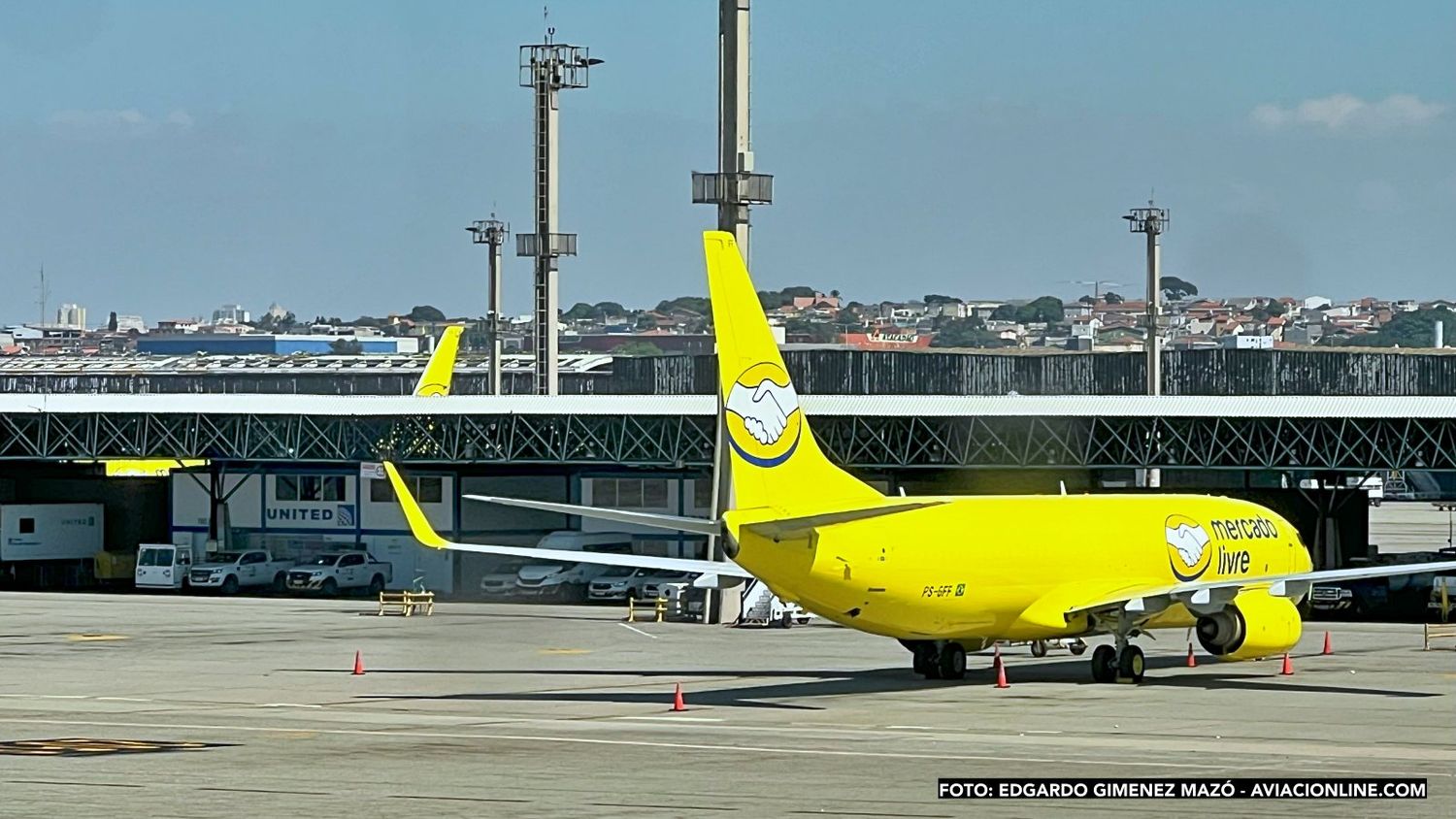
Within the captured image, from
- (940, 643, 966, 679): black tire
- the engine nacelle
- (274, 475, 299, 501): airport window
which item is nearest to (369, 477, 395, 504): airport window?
(274, 475, 299, 501): airport window

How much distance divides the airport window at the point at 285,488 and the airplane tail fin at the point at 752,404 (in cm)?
5460

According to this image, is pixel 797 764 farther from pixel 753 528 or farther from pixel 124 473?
pixel 124 473

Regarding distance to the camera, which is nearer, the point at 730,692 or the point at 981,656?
the point at 730,692

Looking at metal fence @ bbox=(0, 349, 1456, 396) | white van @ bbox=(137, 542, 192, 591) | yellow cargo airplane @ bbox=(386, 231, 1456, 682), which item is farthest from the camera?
metal fence @ bbox=(0, 349, 1456, 396)

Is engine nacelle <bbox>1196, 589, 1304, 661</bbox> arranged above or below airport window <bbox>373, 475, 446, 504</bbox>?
below

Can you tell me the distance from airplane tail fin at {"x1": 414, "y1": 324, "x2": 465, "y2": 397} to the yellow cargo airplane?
3800 cm

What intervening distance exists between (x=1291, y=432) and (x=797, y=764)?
46307 mm

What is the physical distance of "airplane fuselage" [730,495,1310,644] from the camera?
118 feet

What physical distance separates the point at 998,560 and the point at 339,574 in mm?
48157

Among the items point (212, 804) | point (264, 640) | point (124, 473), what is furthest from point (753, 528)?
point (124, 473)

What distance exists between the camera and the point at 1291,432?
70500mm

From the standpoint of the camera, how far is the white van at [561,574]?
78.2 metres

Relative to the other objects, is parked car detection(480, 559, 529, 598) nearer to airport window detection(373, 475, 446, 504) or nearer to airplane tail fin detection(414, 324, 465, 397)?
airport window detection(373, 475, 446, 504)

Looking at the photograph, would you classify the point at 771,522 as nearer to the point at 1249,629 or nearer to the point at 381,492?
the point at 1249,629
